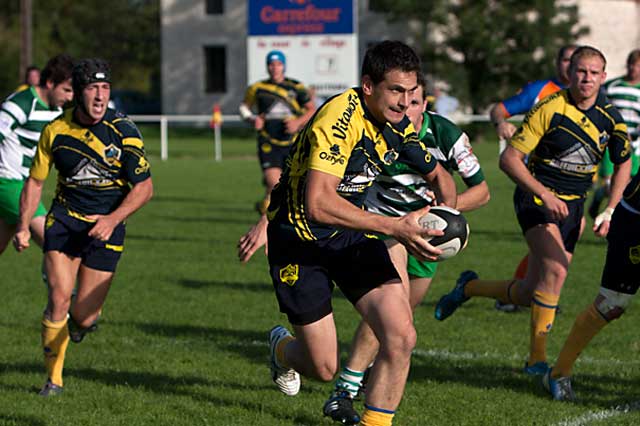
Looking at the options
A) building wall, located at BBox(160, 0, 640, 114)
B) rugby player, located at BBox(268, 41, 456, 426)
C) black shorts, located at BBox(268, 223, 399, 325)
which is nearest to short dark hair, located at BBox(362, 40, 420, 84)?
rugby player, located at BBox(268, 41, 456, 426)

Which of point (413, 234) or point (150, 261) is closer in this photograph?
point (413, 234)

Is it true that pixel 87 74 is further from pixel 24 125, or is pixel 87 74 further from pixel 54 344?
pixel 24 125

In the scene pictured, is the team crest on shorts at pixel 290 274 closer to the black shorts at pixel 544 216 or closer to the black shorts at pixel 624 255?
the black shorts at pixel 624 255

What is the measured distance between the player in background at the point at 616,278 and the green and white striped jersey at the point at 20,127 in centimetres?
416

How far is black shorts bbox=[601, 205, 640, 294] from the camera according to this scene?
246 inches

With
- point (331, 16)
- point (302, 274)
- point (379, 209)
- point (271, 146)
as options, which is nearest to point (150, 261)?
point (271, 146)

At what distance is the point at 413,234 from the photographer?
15.8 feet

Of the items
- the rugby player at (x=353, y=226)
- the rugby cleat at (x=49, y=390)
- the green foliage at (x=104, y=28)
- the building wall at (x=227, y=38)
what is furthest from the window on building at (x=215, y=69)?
the rugby player at (x=353, y=226)

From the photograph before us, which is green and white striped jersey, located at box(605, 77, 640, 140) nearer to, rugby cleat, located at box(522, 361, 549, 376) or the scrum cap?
rugby cleat, located at box(522, 361, 549, 376)

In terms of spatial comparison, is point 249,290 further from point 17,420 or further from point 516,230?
point 516,230

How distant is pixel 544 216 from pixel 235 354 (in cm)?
235

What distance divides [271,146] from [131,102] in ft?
143

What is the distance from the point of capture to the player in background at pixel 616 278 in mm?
6262

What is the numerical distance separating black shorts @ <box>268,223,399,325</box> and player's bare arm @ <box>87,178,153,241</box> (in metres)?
1.42
